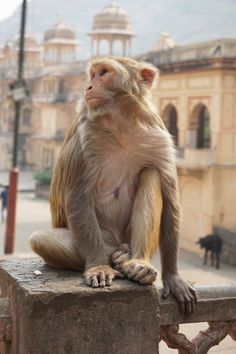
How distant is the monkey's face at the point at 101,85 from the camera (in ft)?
11.0

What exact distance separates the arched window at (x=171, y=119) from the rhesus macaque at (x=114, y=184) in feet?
58.6

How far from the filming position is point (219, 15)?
436 feet

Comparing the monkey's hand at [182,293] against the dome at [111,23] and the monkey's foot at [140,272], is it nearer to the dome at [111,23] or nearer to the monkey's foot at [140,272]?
the monkey's foot at [140,272]

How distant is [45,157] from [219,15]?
3838 inches

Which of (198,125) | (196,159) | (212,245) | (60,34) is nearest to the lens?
(212,245)

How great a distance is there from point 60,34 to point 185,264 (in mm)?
30506

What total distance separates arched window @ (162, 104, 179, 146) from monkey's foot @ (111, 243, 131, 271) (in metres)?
18.1

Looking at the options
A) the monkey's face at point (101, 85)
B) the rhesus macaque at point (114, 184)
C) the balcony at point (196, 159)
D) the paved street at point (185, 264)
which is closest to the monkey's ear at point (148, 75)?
the rhesus macaque at point (114, 184)

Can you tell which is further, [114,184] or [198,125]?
[198,125]

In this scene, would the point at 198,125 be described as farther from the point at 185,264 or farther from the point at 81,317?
the point at 81,317

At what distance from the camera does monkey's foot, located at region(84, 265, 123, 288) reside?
2.82 meters

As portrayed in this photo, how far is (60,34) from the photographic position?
45.8m

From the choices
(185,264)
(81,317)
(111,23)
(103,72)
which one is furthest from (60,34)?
(81,317)

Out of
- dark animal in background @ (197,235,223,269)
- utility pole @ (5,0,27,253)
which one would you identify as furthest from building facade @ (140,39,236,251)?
utility pole @ (5,0,27,253)
